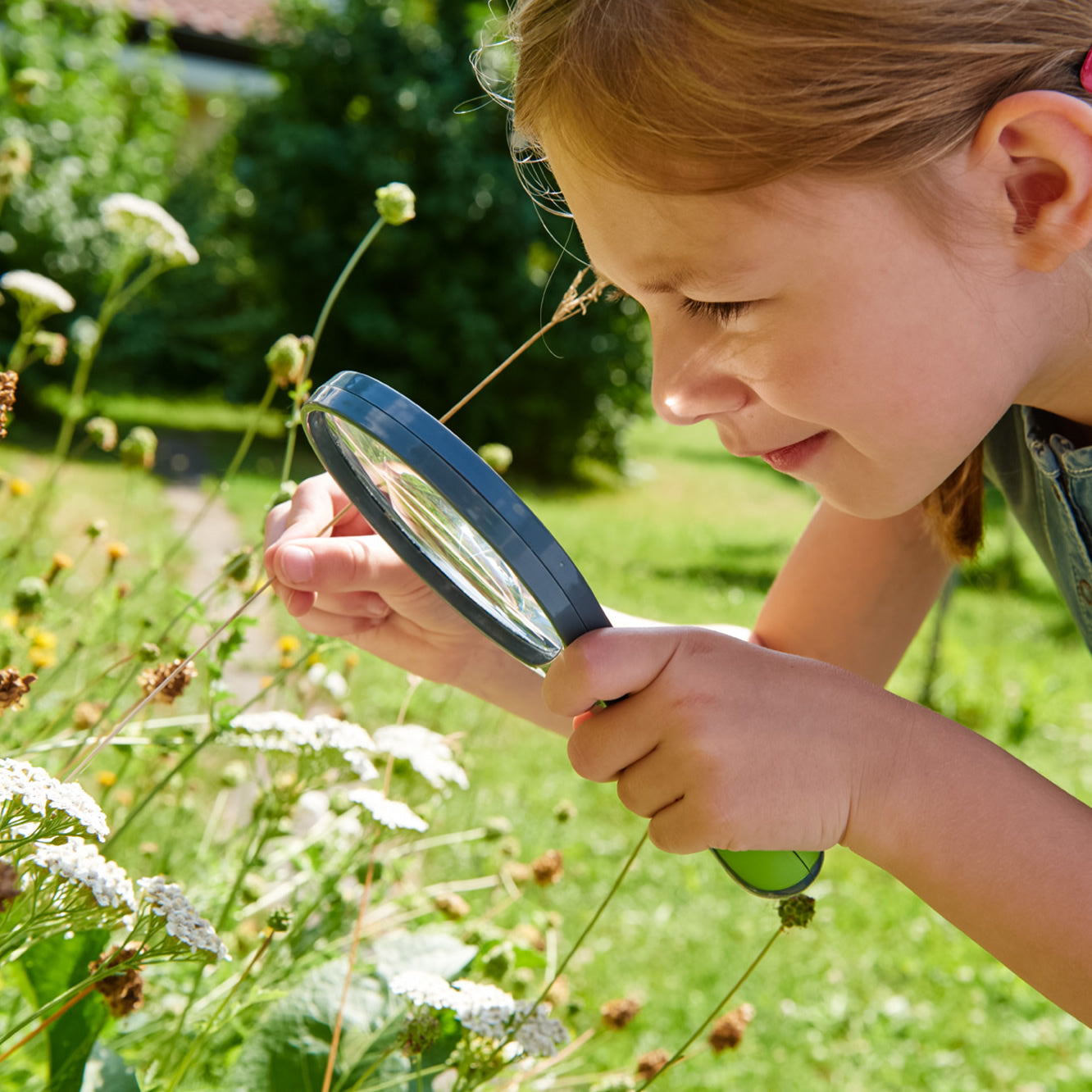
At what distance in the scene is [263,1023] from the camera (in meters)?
1.25

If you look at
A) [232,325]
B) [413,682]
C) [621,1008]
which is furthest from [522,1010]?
[232,325]

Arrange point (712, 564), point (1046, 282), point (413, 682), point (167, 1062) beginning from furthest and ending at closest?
point (712, 564) → point (413, 682) → point (167, 1062) → point (1046, 282)

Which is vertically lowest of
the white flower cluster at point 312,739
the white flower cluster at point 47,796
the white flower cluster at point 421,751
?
the white flower cluster at point 421,751

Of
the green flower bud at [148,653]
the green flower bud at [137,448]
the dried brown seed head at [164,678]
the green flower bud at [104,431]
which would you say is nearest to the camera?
the dried brown seed head at [164,678]

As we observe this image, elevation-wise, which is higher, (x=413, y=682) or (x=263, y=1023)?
(x=413, y=682)

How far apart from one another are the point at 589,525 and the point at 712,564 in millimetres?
1082

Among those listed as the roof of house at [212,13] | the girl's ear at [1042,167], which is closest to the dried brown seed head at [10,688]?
the girl's ear at [1042,167]

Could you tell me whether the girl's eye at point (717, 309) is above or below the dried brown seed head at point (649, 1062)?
above

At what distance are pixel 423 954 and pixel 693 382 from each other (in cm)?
80

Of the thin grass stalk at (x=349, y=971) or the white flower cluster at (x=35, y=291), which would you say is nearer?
the thin grass stalk at (x=349, y=971)

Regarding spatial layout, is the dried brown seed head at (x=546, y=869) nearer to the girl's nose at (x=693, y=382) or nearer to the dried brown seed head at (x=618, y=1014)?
the dried brown seed head at (x=618, y=1014)

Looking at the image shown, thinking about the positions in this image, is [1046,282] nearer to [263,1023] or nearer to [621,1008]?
[621,1008]

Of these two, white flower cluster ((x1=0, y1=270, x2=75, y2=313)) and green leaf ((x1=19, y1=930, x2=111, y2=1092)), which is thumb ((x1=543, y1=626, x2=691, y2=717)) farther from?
white flower cluster ((x1=0, y1=270, x2=75, y2=313))

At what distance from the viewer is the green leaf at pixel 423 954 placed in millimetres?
1337
